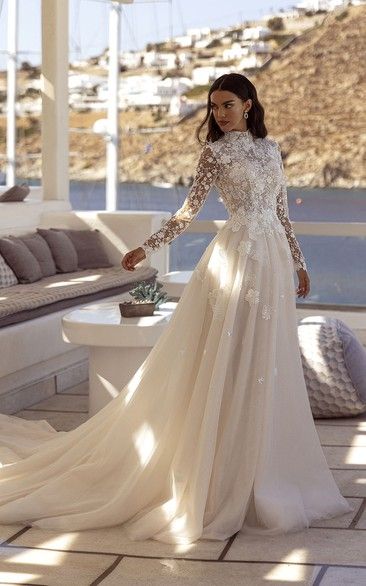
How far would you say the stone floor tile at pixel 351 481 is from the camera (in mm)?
4383

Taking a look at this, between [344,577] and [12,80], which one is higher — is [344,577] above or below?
below

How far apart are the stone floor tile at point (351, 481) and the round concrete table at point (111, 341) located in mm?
991

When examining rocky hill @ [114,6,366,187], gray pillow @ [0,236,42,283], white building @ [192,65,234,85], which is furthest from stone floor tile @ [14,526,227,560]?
rocky hill @ [114,6,366,187]

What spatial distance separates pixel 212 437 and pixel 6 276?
301 cm

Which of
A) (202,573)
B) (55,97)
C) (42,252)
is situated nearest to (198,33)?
(55,97)

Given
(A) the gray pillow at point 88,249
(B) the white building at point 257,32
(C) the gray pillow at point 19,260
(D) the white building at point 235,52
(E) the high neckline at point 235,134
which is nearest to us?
(E) the high neckline at point 235,134

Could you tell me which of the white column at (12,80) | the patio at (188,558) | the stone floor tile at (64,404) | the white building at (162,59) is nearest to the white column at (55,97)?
the stone floor tile at (64,404)

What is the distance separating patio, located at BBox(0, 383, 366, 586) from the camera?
136 inches

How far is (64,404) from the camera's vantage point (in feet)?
19.8

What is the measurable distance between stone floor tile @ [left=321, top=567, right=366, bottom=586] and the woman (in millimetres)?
378

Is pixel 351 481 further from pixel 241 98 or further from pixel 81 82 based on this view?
pixel 81 82

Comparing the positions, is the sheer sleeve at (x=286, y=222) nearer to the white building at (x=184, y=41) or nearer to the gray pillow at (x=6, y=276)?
the gray pillow at (x=6, y=276)

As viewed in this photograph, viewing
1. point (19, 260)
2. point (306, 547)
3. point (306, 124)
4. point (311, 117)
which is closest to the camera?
point (306, 547)

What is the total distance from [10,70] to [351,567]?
1299 cm
